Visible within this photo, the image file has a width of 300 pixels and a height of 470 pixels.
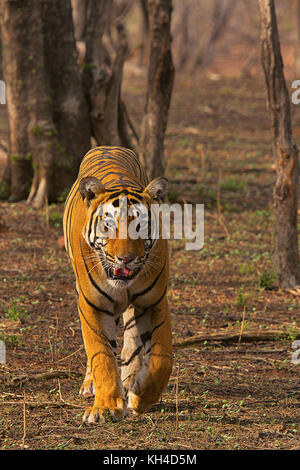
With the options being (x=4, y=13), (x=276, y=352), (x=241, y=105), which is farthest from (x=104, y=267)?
A: (x=241, y=105)

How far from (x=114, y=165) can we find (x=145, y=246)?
1002 mm

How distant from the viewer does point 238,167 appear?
12.1m

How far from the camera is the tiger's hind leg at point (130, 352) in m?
4.39

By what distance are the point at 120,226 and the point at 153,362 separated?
0.80 meters

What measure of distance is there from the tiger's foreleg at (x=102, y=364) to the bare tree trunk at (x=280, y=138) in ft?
9.37

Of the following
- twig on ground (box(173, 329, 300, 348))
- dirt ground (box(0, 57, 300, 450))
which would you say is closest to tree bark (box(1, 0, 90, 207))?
dirt ground (box(0, 57, 300, 450))

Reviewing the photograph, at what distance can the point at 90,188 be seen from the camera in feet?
12.6

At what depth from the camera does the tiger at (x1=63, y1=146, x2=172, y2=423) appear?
3.69 meters

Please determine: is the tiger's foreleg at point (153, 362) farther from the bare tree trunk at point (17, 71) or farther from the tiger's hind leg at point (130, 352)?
the bare tree trunk at point (17, 71)

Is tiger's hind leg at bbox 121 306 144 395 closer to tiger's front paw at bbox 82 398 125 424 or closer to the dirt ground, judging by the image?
the dirt ground

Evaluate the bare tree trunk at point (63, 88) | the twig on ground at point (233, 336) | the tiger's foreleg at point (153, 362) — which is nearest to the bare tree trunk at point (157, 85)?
the bare tree trunk at point (63, 88)
